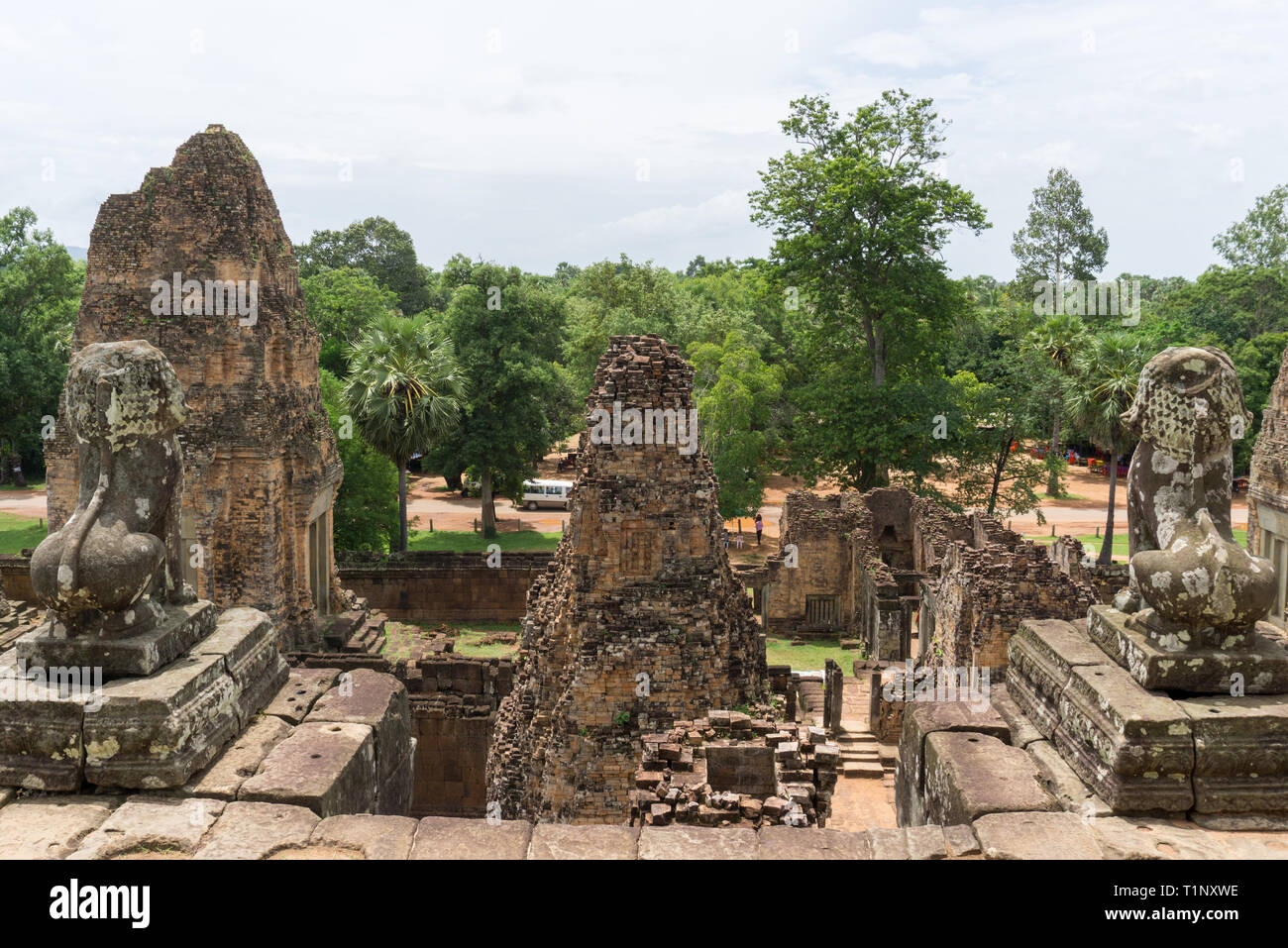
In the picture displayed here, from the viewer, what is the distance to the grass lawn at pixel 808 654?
2548 cm

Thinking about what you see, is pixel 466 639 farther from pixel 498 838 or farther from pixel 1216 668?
pixel 1216 668

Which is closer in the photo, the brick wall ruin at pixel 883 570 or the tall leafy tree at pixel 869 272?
the brick wall ruin at pixel 883 570

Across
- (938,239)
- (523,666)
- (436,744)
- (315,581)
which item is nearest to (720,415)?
(938,239)

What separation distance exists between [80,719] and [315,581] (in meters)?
16.5

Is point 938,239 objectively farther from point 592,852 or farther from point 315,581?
point 592,852

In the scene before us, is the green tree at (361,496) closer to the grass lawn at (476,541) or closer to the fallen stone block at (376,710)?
the grass lawn at (476,541)

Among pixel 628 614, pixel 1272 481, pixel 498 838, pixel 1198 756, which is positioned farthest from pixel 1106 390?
pixel 498 838

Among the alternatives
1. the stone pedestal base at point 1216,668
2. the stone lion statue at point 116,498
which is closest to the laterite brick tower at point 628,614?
the stone lion statue at point 116,498

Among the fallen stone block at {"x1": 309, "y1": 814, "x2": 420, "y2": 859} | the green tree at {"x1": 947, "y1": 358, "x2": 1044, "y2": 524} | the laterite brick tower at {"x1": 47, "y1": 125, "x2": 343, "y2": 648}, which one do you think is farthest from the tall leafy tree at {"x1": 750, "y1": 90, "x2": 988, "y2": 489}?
the fallen stone block at {"x1": 309, "y1": 814, "x2": 420, "y2": 859}

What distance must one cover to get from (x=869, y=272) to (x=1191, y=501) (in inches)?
1255

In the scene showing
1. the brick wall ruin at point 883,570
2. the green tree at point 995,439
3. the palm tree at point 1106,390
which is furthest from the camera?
the green tree at point 995,439

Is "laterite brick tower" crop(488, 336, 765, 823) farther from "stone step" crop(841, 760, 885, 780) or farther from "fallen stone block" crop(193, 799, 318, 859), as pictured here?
"stone step" crop(841, 760, 885, 780)

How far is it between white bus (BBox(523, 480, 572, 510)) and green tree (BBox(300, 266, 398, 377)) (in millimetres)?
9091

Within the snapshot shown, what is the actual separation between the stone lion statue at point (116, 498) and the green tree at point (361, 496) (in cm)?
2360
